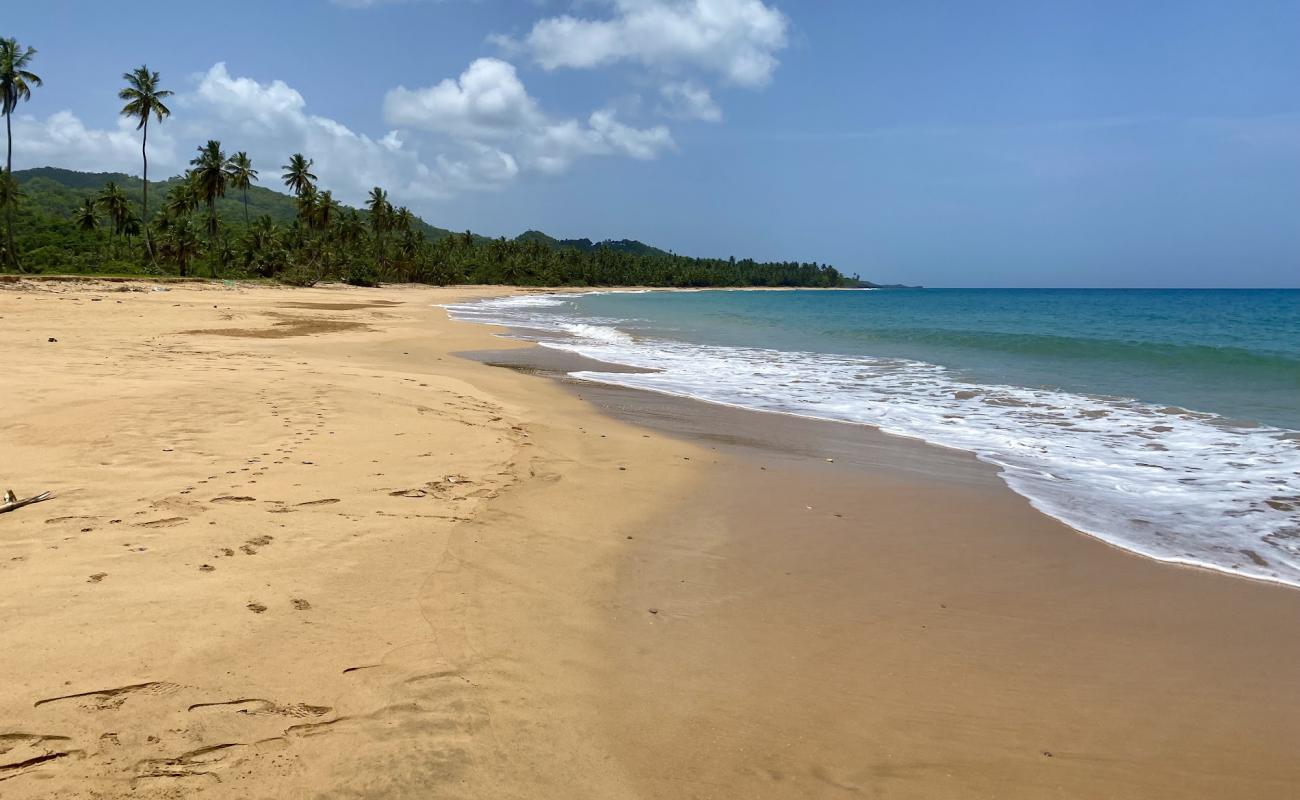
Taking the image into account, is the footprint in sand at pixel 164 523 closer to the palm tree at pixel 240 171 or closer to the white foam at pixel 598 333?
the white foam at pixel 598 333

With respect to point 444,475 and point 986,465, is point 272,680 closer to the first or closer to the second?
point 444,475

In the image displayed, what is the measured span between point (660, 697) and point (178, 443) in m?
5.21

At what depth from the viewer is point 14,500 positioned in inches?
177

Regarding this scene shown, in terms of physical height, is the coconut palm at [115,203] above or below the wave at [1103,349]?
above

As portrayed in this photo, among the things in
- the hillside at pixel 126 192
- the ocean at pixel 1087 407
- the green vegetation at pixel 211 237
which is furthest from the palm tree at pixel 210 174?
the ocean at pixel 1087 407

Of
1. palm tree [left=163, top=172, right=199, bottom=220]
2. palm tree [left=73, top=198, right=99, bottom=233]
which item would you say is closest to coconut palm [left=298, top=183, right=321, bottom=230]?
palm tree [left=163, top=172, right=199, bottom=220]

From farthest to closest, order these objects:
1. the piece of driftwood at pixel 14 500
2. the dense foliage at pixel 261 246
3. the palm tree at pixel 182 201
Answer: the palm tree at pixel 182 201, the dense foliage at pixel 261 246, the piece of driftwood at pixel 14 500

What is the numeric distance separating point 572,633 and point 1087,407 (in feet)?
38.5

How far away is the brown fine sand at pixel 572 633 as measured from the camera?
8.78ft

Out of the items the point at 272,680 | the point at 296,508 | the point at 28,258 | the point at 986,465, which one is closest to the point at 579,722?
the point at 272,680

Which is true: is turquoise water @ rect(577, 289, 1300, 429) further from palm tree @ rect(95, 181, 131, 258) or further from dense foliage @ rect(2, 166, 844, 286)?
palm tree @ rect(95, 181, 131, 258)

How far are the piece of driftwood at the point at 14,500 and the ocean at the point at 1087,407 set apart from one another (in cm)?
735

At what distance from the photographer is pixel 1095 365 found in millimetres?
20469

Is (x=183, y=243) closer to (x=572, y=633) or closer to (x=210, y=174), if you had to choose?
(x=210, y=174)
